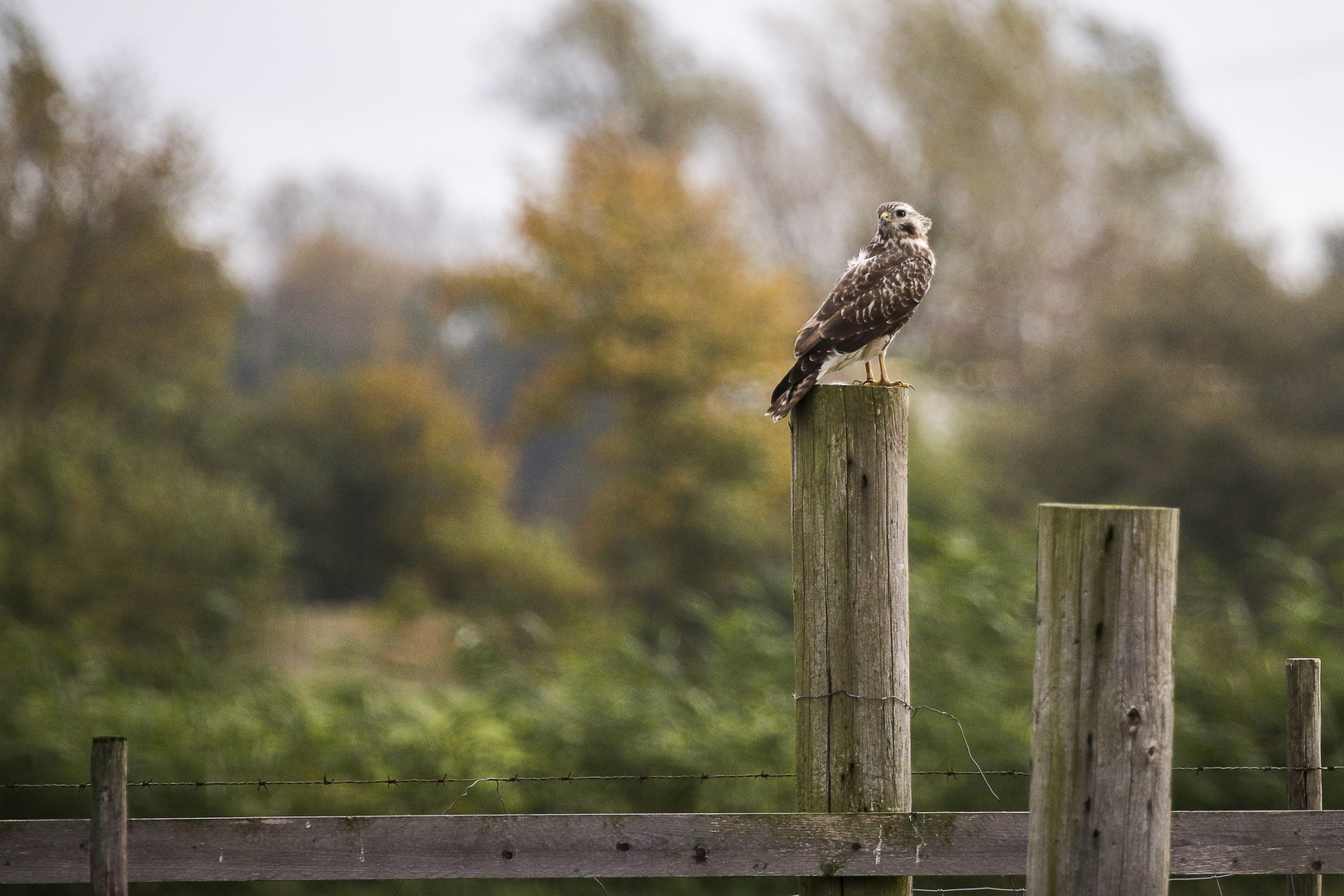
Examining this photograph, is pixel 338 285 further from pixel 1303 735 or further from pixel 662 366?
pixel 1303 735

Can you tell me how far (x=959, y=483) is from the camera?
750 inches

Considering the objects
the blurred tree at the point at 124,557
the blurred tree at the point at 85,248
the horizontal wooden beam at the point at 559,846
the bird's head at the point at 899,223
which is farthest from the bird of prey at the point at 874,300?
the blurred tree at the point at 85,248

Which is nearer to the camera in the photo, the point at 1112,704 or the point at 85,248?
the point at 1112,704

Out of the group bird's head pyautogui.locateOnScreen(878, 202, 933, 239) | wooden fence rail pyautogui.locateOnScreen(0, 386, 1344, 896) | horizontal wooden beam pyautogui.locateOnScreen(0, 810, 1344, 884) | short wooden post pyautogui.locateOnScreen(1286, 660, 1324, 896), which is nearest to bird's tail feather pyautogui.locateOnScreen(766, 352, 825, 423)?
wooden fence rail pyautogui.locateOnScreen(0, 386, 1344, 896)

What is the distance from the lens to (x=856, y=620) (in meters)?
3.11

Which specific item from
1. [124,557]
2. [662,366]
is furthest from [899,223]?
[662,366]

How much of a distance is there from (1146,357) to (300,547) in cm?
1561

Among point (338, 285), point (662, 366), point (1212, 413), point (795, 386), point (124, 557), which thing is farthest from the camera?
point (338, 285)

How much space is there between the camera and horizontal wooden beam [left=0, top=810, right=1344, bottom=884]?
302 centimetres

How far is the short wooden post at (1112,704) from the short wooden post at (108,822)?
215 cm

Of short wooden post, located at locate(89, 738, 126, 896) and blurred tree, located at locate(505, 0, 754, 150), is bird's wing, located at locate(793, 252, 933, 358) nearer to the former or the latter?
short wooden post, located at locate(89, 738, 126, 896)

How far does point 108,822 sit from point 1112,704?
2.32 metres

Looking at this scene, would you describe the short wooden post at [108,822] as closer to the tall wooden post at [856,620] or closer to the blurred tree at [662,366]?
the tall wooden post at [856,620]

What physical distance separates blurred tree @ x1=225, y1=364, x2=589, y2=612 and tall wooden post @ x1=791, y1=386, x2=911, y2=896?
19.9 m
